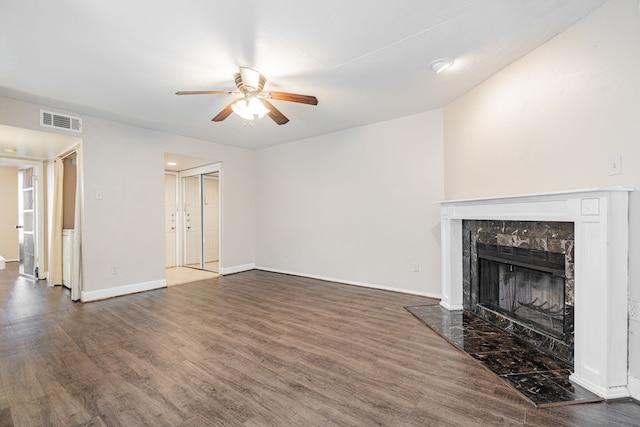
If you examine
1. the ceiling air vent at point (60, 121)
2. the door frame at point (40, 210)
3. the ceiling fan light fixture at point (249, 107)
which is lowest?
the door frame at point (40, 210)

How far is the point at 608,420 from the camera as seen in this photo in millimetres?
1606

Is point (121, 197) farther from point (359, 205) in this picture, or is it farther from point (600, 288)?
point (600, 288)

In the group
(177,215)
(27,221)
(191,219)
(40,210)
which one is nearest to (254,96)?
(191,219)

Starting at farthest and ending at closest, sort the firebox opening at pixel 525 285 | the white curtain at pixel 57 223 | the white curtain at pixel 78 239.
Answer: the white curtain at pixel 57 223
the white curtain at pixel 78 239
the firebox opening at pixel 525 285

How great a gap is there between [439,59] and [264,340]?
9.88 feet

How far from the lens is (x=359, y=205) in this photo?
15.4 feet

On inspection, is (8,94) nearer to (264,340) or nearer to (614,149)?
(264,340)

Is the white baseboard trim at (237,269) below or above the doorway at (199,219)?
below

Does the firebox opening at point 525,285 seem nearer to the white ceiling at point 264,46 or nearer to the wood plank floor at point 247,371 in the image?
the wood plank floor at point 247,371

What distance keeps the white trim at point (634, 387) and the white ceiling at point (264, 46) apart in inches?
96.2

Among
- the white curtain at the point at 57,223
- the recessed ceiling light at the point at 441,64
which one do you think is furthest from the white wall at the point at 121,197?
the recessed ceiling light at the point at 441,64

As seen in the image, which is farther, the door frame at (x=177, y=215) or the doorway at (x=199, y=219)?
the door frame at (x=177, y=215)

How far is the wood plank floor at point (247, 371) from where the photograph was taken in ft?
5.49

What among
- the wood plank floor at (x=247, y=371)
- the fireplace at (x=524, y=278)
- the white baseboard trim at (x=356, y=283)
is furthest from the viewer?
the white baseboard trim at (x=356, y=283)
